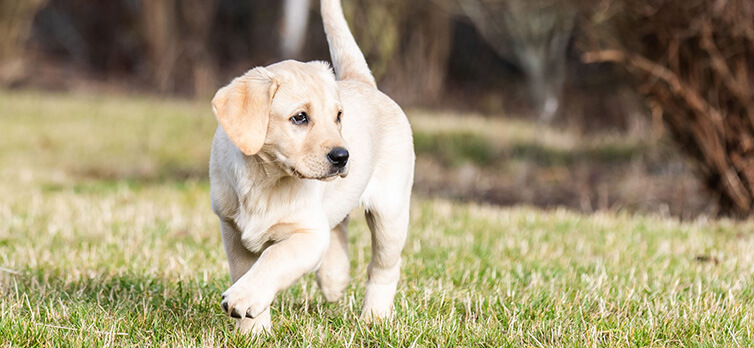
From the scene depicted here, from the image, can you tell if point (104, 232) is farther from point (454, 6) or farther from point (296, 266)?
point (454, 6)

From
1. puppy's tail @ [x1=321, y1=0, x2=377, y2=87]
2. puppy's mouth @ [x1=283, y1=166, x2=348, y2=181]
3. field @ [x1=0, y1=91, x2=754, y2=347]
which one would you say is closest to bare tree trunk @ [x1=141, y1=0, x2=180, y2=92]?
field @ [x1=0, y1=91, x2=754, y2=347]

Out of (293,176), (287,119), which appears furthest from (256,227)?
(287,119)

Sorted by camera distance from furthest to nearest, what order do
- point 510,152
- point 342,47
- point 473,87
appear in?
1. point 473,87
2. point 510,152
3. point 342,47

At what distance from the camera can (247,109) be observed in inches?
108

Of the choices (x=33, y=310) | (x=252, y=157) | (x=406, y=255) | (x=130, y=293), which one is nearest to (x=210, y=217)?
(x=406, y=255)

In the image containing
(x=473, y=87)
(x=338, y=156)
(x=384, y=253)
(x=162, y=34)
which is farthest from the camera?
(x=473, y=87)

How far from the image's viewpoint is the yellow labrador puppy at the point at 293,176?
2709 millimetres

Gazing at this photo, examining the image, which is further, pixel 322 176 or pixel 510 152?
pixel 510 152

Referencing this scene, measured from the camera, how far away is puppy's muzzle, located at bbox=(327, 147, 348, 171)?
274cm

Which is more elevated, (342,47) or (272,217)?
(342,47)

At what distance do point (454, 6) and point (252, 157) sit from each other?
1138 cm

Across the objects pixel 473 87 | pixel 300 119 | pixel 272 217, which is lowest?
pixel 473 87

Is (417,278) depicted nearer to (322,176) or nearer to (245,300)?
(322,176)

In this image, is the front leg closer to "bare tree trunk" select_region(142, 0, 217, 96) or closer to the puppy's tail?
the puppy's tail
